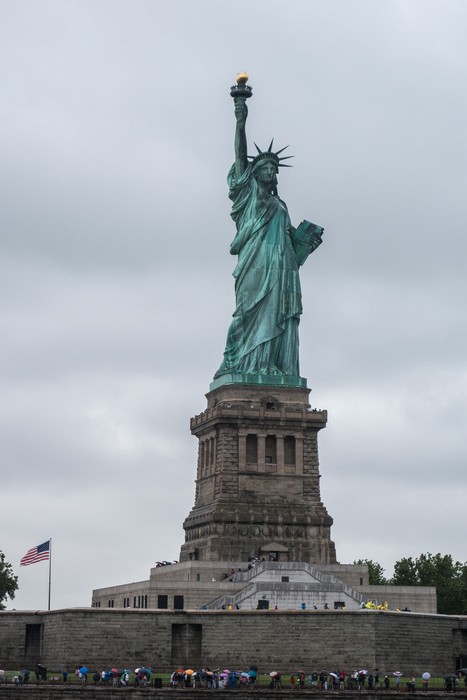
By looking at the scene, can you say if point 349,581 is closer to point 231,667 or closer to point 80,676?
point 231,667

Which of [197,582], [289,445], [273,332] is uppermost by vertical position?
[273,332]

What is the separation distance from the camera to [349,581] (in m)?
82.7

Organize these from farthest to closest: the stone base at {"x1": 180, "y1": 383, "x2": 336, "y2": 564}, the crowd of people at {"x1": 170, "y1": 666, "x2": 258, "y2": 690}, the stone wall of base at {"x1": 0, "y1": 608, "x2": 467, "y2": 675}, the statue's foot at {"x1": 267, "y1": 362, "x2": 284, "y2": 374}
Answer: the statue's foot at {"x1": 267, "y1": 362, "x2": 284, "y2": 374} < the stone base at {"x1": 180, "y1": 383, "x2": 336, "y2": 564} < the stone wall of base at {"x1": 0, "y1": 608, "x2": 467, "y2": 675} < the crowd of people at {"x1": 170, "y1": 666, "x2": 258, "y2": 690}

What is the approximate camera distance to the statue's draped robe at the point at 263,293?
89.9 meters

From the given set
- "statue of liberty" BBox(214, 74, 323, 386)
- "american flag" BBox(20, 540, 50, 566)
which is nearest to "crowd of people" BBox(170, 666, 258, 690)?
"american flag" BBox(20, 540, 50, 566)

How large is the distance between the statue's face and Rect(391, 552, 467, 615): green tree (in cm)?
2677

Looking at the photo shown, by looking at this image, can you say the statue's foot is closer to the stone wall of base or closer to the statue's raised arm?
the statue's raised arm

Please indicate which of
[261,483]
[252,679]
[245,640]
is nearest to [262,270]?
[261,483]

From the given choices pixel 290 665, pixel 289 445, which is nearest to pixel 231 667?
pixel 290 665

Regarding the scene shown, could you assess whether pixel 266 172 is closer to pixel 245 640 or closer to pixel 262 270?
pixel 262 270

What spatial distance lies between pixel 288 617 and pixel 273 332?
A: 23.5m

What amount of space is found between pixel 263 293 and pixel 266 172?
21.0 feet

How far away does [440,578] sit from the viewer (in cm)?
10262

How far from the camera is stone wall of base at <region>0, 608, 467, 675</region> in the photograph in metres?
68.6
